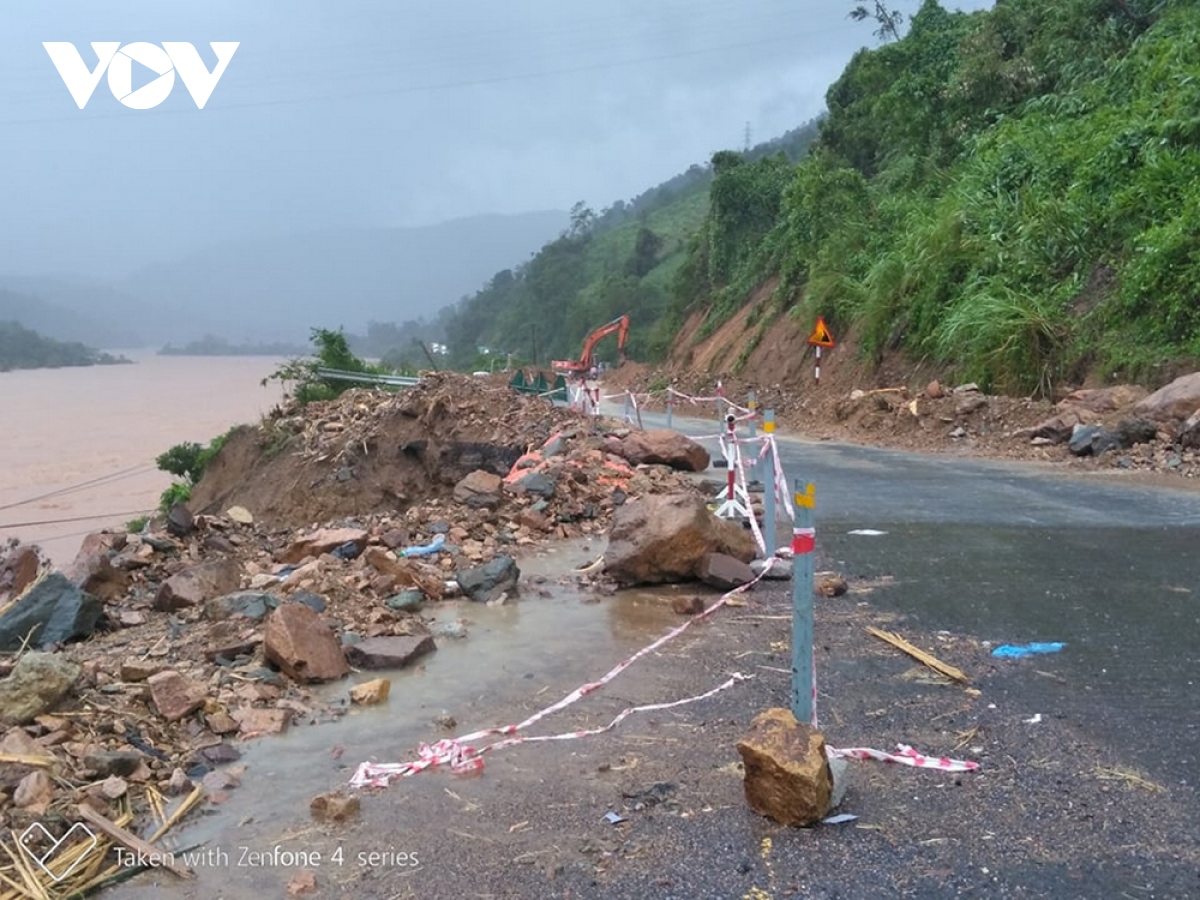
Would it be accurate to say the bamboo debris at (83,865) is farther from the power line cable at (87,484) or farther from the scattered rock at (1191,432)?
the power line cable at (87,484)

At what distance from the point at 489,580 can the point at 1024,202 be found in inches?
597

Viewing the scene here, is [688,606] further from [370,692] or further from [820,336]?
[820,336]

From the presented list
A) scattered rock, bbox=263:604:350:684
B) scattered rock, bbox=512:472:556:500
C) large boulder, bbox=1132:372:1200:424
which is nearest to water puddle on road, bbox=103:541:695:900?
scattered rock, bbox=263:604:350:684

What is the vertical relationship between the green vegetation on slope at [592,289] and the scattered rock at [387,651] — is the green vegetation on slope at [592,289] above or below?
above

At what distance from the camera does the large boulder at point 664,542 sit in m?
6.90

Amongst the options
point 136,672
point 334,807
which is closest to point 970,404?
point 136,672

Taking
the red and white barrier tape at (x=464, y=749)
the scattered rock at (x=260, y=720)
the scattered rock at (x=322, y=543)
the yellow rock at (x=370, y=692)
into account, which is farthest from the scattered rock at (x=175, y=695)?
the scattered rock at (x=322, y=543)

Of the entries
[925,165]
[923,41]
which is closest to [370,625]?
[925,165]

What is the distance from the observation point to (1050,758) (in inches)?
155

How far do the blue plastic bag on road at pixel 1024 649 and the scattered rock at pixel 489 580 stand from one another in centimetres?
334

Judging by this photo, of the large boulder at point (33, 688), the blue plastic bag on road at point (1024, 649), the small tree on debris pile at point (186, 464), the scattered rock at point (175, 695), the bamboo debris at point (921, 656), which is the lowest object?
the small tree on debris pile at point (186, 464)

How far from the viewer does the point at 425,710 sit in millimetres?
4828

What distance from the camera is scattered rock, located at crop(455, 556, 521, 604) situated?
6930 millimetres

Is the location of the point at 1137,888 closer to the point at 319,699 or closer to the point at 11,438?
the point at 319,699
